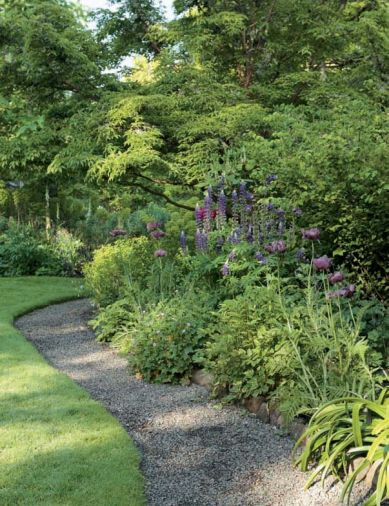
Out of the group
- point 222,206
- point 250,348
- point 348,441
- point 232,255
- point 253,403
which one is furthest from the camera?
point 222,206

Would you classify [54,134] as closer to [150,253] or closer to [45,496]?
[150,253]

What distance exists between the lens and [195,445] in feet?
10.8

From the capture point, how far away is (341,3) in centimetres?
795

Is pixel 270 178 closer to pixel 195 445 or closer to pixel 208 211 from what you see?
pixel 208 211

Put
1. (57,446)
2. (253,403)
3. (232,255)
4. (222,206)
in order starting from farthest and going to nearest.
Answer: (222,206)
(232,255)
(253,403)
(57,446)

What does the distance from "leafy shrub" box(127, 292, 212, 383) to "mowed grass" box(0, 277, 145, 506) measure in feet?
2.08

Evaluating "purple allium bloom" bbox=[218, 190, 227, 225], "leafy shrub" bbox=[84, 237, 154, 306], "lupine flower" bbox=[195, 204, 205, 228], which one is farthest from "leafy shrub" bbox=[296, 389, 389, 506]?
"leafy shrub" bbox=[84, 237, 154, 306]

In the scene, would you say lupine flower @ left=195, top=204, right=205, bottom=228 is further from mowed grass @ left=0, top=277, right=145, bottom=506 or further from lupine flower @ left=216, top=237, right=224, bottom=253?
mowed grass @ left=0, top=277, right=145, bottom=506

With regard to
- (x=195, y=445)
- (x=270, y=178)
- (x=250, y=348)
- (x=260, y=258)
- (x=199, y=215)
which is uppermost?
(x=270, y=178)

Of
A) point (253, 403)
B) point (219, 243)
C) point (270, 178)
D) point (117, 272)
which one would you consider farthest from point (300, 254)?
point (117, 272)

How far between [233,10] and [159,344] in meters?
5.16

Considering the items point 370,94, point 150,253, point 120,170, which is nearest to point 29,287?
point 150,253

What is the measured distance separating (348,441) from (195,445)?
→ 94 centimetres

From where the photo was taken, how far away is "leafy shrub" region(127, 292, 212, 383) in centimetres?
→ 453
